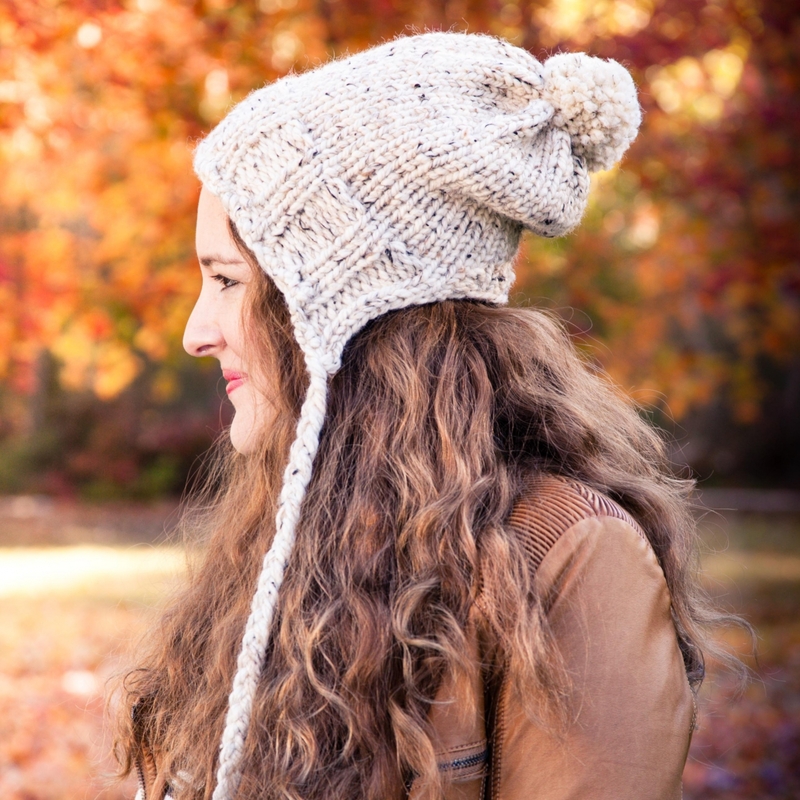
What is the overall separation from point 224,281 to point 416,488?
0.65 m

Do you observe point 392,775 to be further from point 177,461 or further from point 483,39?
point 177,461

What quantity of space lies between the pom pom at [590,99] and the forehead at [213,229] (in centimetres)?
74

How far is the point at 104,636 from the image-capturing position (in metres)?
7.00

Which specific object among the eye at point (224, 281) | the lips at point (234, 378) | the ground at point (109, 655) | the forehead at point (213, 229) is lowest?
the ground at point (109, 655)

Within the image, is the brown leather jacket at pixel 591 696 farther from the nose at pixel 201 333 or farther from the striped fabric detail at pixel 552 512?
the nose at pixel 201 333

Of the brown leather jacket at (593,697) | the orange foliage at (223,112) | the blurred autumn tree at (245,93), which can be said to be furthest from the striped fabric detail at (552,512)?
the orange foliage at (223,112)

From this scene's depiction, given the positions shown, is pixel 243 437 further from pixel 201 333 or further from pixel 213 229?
pixel 213 229

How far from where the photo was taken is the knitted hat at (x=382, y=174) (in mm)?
1766

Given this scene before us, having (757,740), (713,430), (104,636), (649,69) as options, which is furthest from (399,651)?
(713,430)

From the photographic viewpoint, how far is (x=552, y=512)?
1638mm

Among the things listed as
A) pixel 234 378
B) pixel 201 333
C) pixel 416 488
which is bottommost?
pixel 416 488

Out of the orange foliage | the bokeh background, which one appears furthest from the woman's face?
the orange foliage

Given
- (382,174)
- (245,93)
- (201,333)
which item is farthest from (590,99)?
(245,93)

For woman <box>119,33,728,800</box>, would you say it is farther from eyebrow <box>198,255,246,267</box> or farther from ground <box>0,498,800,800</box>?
ground <box>0,498,800,800</box>
